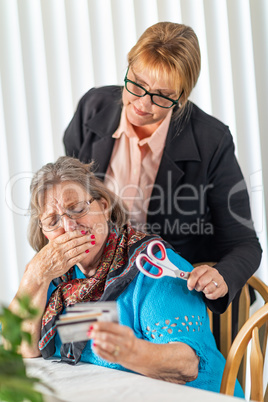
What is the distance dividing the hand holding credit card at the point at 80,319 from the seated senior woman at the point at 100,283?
229 millimetres

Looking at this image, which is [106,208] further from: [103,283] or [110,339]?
[110,339]

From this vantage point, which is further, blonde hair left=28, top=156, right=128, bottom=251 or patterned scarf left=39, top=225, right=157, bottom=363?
blonde hair left=28, top=156, right=128, bottom=251

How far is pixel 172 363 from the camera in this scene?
1228 millimetres

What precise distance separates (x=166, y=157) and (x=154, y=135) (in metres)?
0.08

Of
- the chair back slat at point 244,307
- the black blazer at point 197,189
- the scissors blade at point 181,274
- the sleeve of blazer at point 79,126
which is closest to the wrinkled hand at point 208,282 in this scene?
the scissors blade at point 181,274

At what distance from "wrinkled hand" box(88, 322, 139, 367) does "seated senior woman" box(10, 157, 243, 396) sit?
0.17 meters

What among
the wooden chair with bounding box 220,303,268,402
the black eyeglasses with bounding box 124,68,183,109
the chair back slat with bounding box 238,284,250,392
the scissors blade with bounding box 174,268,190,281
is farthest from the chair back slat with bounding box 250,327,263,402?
the black eyeglasses with bounding box 124,68,183,109

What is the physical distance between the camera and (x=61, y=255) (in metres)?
1.48

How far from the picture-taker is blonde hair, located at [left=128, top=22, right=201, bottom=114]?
1.53 meters

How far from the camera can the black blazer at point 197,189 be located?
175 centimetres

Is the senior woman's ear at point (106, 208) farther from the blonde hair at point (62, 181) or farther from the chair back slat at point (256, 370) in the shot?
the chair back slat at point (256, 370)

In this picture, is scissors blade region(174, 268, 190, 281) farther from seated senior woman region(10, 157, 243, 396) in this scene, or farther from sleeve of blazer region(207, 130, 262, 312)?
sleeve of blazer region(207, 130, 262, 312)

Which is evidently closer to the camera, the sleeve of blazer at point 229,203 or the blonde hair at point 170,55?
the blonde hair at point 170,55

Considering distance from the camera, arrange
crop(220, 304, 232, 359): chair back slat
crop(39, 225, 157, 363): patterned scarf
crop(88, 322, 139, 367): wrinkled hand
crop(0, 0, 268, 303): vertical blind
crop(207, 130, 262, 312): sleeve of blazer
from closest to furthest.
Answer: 1. crop(88, 322, 139, 367): wrinkled hand
2. crop(39, 225, 157, 363): patterned scarf
3. crop(207, 130, 262, 312): sleeve of blazer
4. crop(220, 304, 232, 359): chair back slat
5. crop(0, 0, 268, 303): vertical blind
